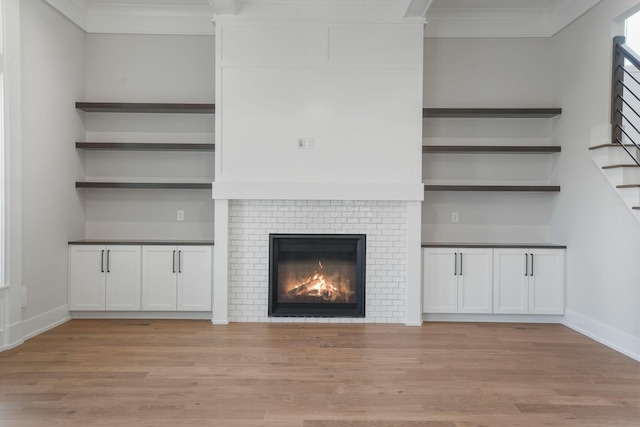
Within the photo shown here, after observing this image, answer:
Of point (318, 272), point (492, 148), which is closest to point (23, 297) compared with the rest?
point (318, 272)

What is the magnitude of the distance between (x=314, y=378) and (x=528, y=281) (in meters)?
2.73

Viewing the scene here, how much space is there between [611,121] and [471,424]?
3023mm

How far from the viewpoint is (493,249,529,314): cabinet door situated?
477cm

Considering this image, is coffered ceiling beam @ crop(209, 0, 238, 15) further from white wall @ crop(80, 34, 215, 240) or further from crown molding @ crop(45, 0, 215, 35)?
white wall @ crop(80, 34, 215, 240)

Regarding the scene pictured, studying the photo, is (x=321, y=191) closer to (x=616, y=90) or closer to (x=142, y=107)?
(x=142, y=107)

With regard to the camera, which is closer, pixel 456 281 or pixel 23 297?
pixel 23 297

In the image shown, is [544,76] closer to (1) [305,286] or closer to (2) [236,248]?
(1) [305,286]

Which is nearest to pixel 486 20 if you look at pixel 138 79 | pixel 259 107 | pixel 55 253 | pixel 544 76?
pixel 544 76

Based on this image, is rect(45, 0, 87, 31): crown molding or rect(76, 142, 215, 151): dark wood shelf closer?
rect(45, 0, 87, 31): crown molding

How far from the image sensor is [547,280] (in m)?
4.77

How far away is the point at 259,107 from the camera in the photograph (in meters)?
4.70

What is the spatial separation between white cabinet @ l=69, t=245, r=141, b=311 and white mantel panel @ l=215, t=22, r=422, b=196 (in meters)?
1.31

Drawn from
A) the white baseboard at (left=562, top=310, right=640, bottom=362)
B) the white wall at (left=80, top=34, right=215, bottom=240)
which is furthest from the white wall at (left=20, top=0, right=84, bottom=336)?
the white baseboard at (left=562, top=310, right=640, bottom=362)

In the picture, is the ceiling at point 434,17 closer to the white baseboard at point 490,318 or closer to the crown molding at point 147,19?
the crown molding at point 147,19
